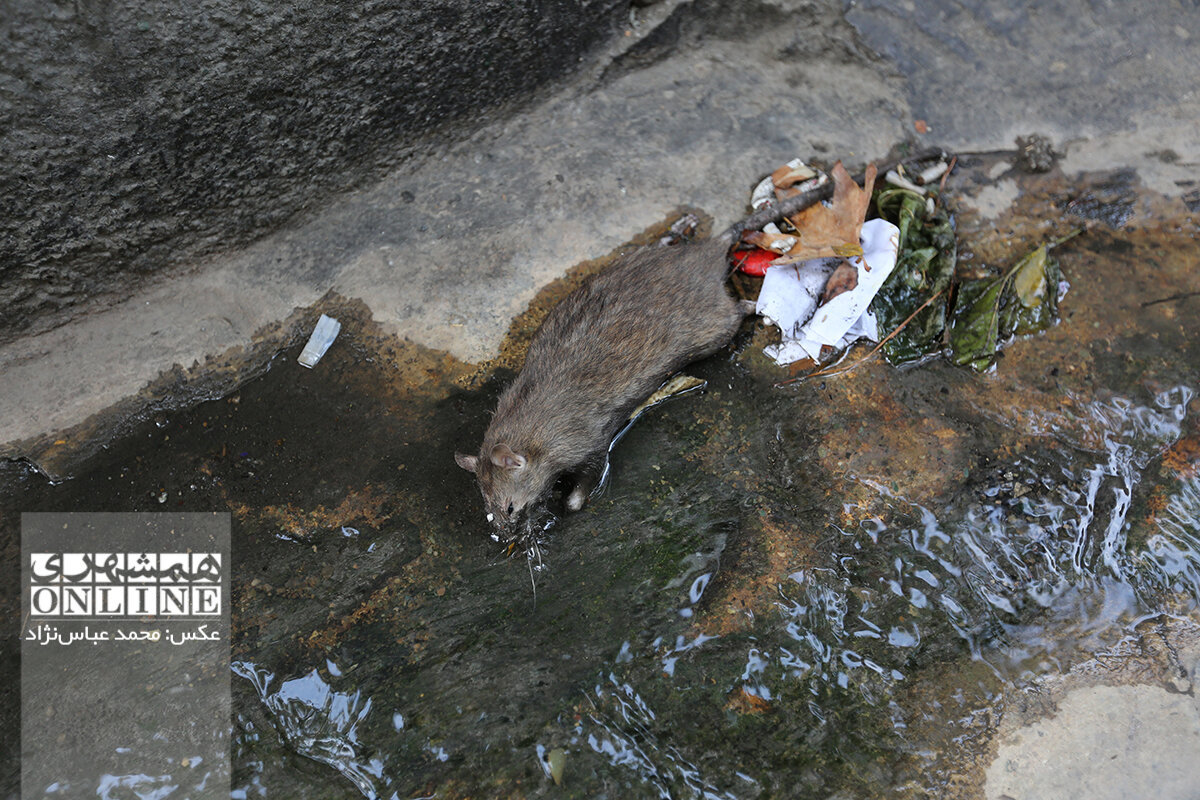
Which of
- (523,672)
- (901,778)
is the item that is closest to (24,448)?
(523,672)

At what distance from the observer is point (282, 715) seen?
354 centimetres

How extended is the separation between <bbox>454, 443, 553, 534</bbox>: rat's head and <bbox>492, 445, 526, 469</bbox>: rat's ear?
54mm

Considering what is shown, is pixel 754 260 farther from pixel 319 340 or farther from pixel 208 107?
pixel 208 107

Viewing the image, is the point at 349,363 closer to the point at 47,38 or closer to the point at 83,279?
the point at 83,279

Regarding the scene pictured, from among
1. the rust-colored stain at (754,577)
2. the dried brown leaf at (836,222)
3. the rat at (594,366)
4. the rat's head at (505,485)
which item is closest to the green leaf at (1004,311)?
the dried brown leaf at (836,222)

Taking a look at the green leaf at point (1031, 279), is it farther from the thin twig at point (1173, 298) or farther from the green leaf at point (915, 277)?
the thin twig at point (1173, 298)

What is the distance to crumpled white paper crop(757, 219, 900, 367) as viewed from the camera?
4402 millimetres

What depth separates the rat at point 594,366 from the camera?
4059mm

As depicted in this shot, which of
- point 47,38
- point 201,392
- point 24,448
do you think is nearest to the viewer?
point 47,38

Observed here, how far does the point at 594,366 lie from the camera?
4039mm

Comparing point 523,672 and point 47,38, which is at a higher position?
point 47,38

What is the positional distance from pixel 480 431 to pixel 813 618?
2059 millimetres

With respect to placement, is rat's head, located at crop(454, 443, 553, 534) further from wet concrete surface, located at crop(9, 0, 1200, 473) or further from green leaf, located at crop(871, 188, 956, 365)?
green leaf, located at crop(871, 188, 956, 365)

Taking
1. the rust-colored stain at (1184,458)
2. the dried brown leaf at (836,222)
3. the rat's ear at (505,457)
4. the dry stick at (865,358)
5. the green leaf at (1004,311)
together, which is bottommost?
the rat's ear at (505,457)
